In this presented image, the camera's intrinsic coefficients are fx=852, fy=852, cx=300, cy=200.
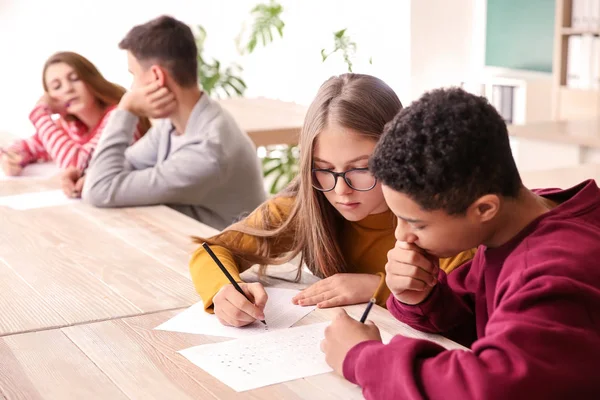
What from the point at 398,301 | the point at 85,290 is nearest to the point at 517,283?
the point at 398,301

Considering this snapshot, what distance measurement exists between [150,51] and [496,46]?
3.61 m

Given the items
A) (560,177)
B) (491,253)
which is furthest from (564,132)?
(491,253)

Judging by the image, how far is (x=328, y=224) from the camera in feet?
5.64

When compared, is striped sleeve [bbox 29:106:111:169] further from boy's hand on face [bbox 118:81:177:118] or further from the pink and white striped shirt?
boy's hand on face [bbox 118:81:177:118]

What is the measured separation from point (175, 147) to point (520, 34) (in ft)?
11.6

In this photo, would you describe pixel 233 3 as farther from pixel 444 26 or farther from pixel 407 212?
pixel 407 212

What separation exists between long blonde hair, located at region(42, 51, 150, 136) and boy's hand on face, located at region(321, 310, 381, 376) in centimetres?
207

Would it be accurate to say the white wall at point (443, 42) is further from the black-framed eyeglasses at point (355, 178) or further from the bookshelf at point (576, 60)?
the black-framed eyeglasses at point (355, 178)

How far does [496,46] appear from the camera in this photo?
5664mm

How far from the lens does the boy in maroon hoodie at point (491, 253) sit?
96 centimetres

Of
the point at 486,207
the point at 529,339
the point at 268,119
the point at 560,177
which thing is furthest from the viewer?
the point at 268,119

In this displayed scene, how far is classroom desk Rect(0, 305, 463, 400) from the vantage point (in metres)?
1.20

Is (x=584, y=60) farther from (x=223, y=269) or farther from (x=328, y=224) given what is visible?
(x=223, y=269)

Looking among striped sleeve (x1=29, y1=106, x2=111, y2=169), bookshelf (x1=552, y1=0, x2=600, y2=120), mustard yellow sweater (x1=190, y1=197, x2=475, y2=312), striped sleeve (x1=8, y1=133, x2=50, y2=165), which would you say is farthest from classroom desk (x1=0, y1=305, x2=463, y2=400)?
bookshelf (x1=552, y1=0, x2=600, y2=120)
